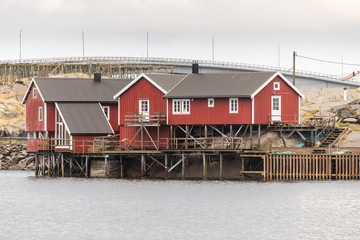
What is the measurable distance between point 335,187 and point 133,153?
16767mm

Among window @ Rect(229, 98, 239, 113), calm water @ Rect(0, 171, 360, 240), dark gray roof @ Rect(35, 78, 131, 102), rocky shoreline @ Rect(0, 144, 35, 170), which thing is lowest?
calm water @ Rect(0, 171, 360, 240)

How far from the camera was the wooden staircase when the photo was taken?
7356 centimetres

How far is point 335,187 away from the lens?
66.3 meters

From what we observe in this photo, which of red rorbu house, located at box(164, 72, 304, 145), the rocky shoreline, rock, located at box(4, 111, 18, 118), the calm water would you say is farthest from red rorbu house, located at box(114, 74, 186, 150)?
rock, located at box(4, 111, 18, 118)

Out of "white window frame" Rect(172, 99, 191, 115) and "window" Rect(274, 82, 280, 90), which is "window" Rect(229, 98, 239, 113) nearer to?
"white window frame" Rect(172, 99, 191, 115)

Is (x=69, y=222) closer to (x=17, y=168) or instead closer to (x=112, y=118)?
(x=112, y=118)

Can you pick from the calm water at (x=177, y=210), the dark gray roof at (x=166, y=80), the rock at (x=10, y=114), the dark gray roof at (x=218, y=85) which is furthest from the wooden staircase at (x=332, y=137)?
the rock at (x=10, y=114)

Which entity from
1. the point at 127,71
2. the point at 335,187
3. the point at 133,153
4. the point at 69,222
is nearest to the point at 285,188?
the point at 335,187

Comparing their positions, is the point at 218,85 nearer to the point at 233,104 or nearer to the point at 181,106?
the point at 233,104

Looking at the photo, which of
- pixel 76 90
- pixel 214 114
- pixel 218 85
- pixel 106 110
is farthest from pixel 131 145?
pixel 218 85

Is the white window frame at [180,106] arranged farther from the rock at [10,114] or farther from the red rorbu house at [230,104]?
the rock at [10,114]

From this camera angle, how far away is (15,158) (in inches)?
3723

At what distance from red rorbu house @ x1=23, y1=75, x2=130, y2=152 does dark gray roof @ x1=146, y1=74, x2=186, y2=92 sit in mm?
5076

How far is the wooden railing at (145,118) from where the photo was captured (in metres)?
75.5
